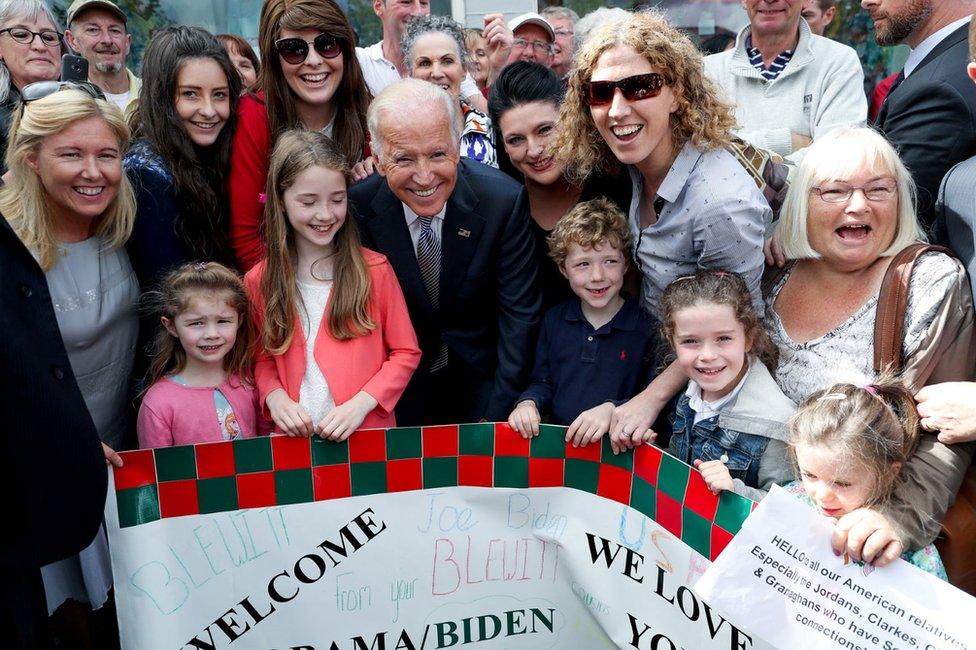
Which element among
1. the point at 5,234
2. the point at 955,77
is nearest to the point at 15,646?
the point at 5,234

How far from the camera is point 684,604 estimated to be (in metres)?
2.44

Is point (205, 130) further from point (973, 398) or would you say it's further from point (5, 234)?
point (973, 398)

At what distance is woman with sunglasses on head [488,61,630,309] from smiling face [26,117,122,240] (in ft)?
5.18

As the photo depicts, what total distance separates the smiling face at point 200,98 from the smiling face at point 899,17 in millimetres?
3033

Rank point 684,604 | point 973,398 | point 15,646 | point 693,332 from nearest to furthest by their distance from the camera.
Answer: point 15,646, point 973,398, point 684,604, point 693,332

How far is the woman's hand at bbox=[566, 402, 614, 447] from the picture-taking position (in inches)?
105

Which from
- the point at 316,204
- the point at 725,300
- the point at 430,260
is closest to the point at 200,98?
the point at 316,204

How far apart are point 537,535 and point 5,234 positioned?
1814 mm

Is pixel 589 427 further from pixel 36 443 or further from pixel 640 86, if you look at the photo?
pixel 36 443

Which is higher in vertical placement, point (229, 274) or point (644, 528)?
point (229, 274)

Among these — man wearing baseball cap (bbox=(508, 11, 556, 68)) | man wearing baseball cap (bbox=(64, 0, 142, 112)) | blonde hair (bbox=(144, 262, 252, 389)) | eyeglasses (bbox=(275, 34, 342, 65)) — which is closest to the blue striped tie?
blonde hair (bbox=(144, 262, 252, 389))

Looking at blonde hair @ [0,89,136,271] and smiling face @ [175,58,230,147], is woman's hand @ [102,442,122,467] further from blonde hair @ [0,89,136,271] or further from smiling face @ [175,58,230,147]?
smiling face @ [175,58,230,147]

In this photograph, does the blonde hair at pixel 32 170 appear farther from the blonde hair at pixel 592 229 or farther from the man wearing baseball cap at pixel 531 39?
the man wearing baseball cap at pixel 531 39

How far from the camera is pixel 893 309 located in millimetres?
2398
